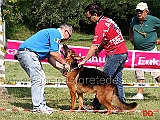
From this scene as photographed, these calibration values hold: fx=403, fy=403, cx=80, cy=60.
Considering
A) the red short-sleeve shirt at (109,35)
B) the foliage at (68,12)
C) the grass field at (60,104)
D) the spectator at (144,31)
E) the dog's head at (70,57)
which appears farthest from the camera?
the foliage at (68,12)

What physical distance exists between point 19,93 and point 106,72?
3351 mm

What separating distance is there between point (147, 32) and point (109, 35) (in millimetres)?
2366

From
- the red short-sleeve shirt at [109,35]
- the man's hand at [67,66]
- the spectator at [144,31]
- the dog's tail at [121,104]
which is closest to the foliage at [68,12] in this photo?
the spectator at [144,31]

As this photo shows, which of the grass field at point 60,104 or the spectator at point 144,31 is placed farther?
the spectator at point 144,31

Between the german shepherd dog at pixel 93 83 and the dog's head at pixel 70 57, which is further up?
the dog's head at pixel 70 57

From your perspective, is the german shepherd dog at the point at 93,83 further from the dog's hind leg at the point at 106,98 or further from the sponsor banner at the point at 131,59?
the sponsor banner at the point at 131,59

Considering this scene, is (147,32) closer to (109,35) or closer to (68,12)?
(109,35)

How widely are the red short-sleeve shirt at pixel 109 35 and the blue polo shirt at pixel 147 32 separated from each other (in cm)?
205

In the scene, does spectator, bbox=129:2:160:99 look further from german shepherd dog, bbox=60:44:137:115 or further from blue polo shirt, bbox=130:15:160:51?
german shepherd dog, bbox=60:44:137:115

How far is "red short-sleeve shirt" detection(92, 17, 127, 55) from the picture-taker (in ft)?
23.8

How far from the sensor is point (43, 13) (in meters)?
41.5

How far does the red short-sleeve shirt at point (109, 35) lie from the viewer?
23.8 feet

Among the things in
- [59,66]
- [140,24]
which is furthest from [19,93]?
[140,24]

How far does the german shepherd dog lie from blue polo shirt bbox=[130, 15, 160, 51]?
7.10 ft
